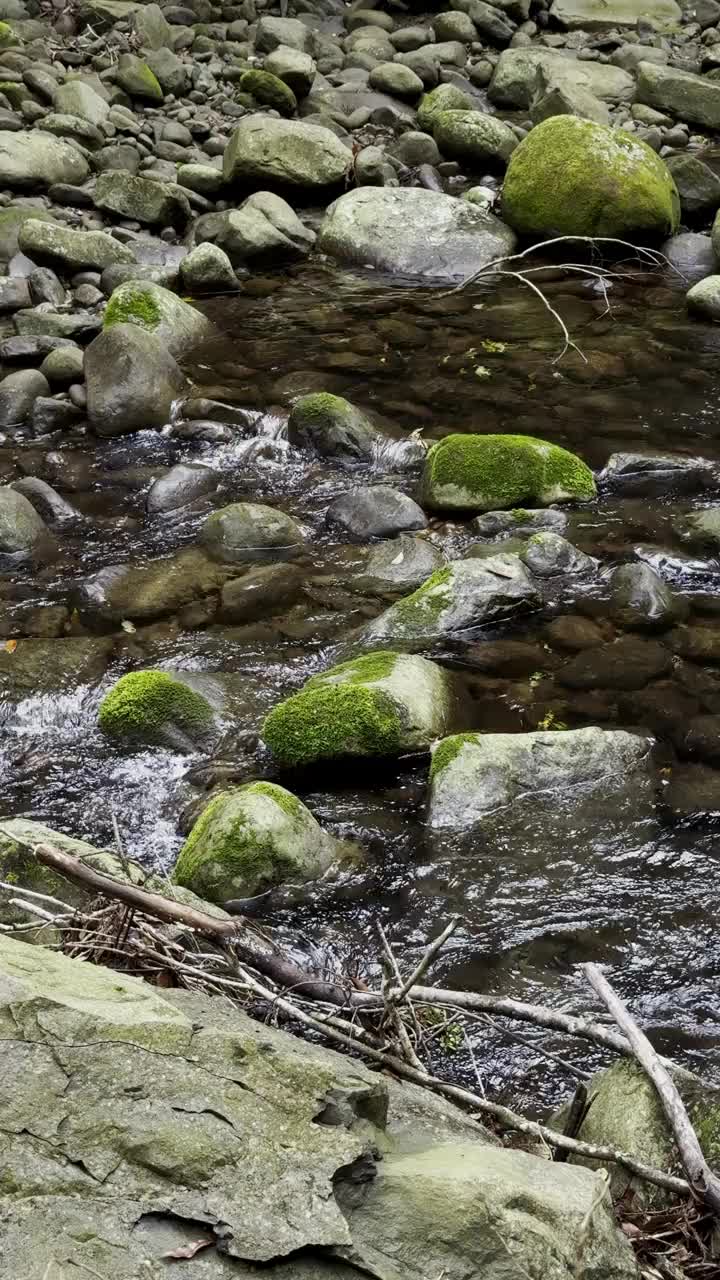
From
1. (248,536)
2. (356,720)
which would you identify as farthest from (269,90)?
(356,720)

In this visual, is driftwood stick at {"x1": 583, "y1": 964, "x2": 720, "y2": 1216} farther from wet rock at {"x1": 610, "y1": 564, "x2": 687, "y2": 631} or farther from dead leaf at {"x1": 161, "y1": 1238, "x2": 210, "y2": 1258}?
wet rock at {"x1": 610, "y1": 564, "x2": 687, "y2": 631}

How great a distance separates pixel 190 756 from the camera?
5848 millimetres

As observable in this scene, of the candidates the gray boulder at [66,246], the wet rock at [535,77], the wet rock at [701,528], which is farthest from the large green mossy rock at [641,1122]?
the wet rock at [535,77]

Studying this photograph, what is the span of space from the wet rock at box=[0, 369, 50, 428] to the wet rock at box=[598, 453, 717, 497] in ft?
15.1

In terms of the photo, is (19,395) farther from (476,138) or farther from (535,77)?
(535,77)

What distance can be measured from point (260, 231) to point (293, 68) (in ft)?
17.7

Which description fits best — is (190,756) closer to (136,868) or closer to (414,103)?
(136,868)

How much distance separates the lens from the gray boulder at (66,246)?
12.2 m

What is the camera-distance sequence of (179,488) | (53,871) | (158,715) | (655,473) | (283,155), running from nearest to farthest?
1. (53,871)
2. (158,715)
3. (179,488)
4. (655,473)
5. (283,155)

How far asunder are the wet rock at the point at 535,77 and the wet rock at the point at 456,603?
13.8 metres

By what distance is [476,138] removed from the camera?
1591 centimetres

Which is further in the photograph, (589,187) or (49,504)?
(589,187)

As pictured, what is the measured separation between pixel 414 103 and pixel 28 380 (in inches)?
435

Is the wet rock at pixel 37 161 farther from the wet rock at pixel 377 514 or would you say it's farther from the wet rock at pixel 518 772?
the wet rock at pixel 518 772
